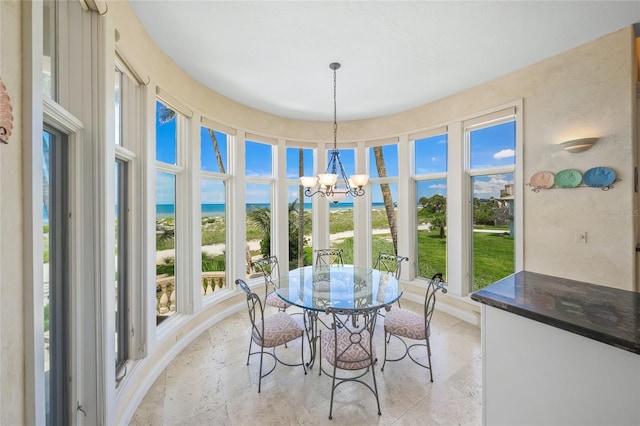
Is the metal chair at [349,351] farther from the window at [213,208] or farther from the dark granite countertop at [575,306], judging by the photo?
the window at [213,208]

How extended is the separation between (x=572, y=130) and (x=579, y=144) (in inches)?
8.3

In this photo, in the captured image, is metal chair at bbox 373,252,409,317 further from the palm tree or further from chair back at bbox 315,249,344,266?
the palm tree

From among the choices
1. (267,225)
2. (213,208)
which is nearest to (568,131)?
(267,225)

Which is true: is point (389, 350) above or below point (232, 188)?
below

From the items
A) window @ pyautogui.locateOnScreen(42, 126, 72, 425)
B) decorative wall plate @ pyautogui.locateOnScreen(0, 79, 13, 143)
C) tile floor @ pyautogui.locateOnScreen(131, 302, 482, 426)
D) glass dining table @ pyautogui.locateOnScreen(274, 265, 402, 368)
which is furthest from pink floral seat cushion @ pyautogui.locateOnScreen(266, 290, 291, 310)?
decorative wall plate @ pyautogui.locateOnScreen(0, 79, 13, 143)

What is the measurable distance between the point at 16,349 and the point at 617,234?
408 cm

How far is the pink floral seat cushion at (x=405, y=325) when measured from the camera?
231 centimetres

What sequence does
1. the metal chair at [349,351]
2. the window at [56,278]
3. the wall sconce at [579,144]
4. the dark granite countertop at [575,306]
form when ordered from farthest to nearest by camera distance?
1. the wall sconce at [579,144]
2. the metal chair at [349,351]
3. the window at [56,278]
4. the dark granite countertop at [575,306]

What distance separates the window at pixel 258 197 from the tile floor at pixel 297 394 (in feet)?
5.46

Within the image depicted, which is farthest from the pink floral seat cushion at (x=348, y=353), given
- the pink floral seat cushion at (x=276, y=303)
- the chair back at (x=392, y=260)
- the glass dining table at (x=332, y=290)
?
the chair back at (x=392, y=260)

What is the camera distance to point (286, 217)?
4.26 metres

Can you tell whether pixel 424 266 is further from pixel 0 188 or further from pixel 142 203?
pixel 0 188

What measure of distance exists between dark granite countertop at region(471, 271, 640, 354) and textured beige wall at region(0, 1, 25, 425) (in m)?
1.88

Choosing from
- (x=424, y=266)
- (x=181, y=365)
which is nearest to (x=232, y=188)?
(x=181, y=365)
